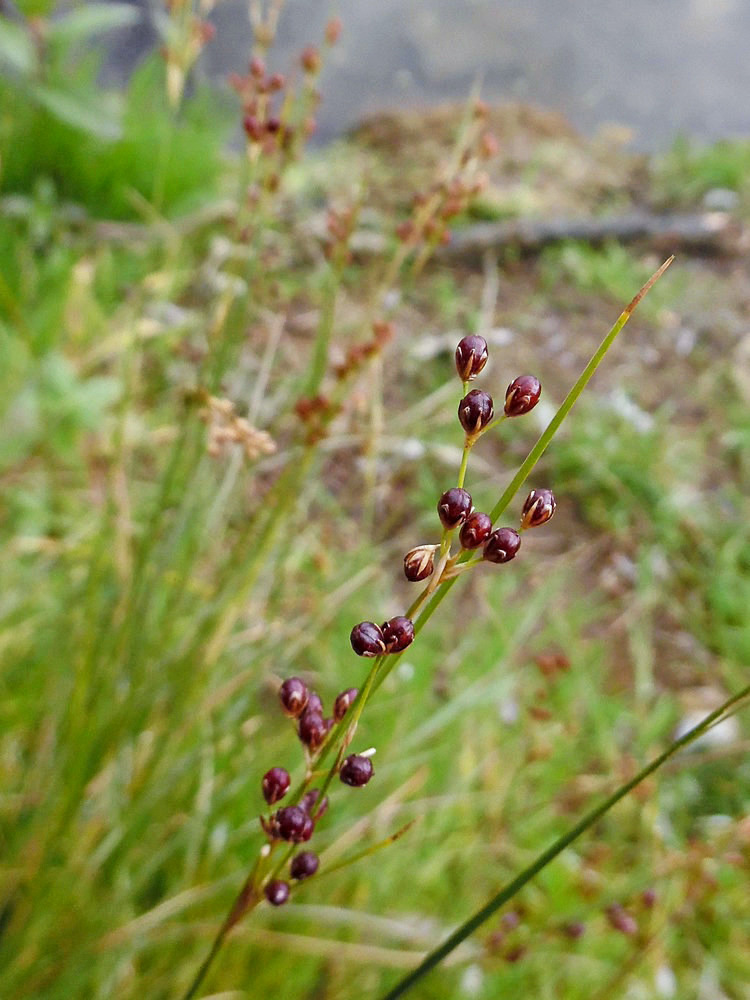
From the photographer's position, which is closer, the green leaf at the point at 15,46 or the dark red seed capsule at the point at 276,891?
the dark red seed capsule at the point at 276,891

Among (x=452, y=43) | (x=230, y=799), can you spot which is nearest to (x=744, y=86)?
(x=452, y=43)

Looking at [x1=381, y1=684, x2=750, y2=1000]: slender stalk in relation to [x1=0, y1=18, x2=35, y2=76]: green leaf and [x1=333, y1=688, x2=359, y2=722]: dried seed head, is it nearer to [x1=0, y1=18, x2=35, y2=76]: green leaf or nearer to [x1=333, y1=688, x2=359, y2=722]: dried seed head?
[x1=333, y1=688, x2=359, y2=722]: dried seed head

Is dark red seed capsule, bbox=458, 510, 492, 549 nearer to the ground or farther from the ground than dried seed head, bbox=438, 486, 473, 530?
nearer to the ground

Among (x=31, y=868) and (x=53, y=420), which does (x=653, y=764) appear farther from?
(x=53, y=420)

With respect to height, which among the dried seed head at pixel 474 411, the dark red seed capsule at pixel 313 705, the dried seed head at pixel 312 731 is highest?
the dried seed head at pixel 474 411

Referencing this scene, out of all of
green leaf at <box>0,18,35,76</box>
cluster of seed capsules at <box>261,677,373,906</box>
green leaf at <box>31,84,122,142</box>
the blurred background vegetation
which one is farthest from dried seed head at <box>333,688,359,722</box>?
green leaf at <box>31,84,122,142</box>

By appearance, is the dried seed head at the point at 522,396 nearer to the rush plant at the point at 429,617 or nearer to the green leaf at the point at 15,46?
the rush plant at the point at 429,617

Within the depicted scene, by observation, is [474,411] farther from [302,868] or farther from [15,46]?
[15,46]

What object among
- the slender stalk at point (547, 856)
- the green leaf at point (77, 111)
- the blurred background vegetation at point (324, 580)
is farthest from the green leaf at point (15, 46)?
the slender stalk at point (547, 856)
